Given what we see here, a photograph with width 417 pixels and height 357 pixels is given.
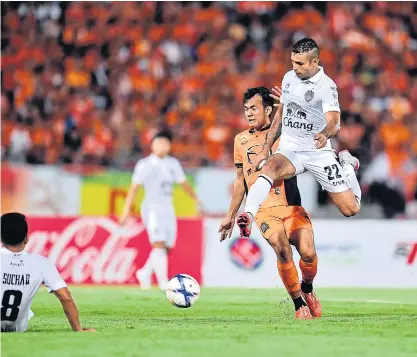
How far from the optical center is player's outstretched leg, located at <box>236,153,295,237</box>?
9352 millimetres

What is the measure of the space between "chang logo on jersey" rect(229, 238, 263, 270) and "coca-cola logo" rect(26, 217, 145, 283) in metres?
1.53

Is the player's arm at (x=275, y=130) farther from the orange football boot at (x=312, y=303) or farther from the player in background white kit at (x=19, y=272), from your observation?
the player in background white kit at (x=19, y=272)

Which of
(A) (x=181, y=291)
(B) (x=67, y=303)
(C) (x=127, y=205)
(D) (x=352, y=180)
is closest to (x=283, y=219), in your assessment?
(D) (x=352, y=180)

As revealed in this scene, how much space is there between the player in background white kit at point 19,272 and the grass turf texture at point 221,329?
10.6 inches

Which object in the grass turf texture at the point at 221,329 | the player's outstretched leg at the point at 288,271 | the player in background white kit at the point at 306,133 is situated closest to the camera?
the grass turf texture at the point at 221,329

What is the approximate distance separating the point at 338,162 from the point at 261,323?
181 cm

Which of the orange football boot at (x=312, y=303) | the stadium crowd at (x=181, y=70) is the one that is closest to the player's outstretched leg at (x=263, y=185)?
the orange football boot at (x=312, y=303)

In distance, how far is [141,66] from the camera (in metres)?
22.9

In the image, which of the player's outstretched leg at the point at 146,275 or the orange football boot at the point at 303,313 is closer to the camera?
the orange football boot at the point at 303,313

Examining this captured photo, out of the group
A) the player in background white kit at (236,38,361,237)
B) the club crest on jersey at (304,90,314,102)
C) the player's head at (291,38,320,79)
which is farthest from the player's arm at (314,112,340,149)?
the player's head at (291,38,320,79)

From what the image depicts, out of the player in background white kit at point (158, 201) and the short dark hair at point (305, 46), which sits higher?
the short dark hair at point (305, 46)

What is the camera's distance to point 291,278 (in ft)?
33.0

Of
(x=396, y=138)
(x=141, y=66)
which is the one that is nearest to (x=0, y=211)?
(x=141, y=66)

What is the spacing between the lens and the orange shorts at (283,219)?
1014cm
